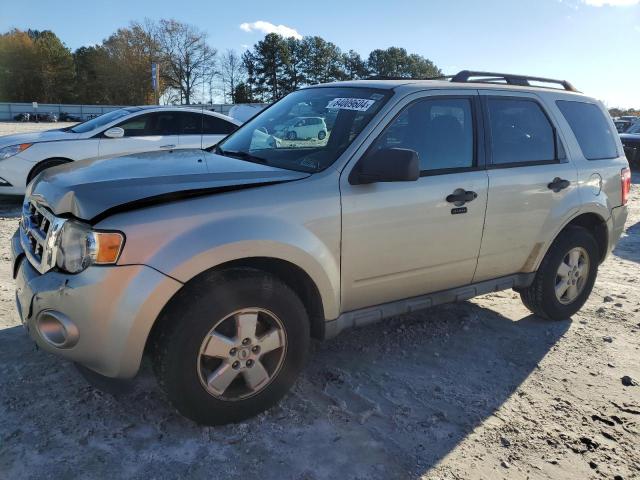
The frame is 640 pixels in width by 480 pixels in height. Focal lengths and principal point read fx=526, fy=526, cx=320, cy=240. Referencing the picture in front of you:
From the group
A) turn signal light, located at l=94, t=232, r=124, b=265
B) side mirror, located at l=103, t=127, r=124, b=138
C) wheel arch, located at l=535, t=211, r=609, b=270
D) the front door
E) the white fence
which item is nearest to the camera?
turn signal light, located at l=94, t=232, r=124, b=265

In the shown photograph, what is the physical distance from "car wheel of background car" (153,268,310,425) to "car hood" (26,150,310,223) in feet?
1.52

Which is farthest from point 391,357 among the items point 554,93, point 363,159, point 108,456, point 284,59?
point 284,59

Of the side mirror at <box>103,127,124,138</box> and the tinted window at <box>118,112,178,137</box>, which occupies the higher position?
the tinted window at <box>118,112,178,137</box>

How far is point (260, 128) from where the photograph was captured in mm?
3840

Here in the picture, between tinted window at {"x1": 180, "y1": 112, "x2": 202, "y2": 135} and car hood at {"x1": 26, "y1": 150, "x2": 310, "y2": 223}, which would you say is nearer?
car hood at {"x1": 26, "y1": 150, "x2": 310, "y2": 223}

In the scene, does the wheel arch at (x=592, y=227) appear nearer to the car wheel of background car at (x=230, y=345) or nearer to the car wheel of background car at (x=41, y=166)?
the car wheel of background car at (x=230, y=345)

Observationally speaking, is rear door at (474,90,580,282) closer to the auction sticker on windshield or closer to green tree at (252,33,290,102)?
the auction sticker on windshield

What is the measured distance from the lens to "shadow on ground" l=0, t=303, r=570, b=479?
2506 millimetres

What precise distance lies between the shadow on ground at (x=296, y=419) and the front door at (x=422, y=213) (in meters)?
0.55

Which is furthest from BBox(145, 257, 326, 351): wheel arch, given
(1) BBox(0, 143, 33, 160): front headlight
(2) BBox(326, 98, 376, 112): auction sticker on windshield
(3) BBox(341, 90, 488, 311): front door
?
(1) BBox(0, 143, 33, 160): front headlight

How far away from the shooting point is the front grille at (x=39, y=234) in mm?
2533

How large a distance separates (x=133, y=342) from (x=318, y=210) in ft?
3.76

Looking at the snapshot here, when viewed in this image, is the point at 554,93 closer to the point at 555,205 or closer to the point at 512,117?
the point at 512,117

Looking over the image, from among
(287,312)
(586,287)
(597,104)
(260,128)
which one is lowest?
(586,287)
